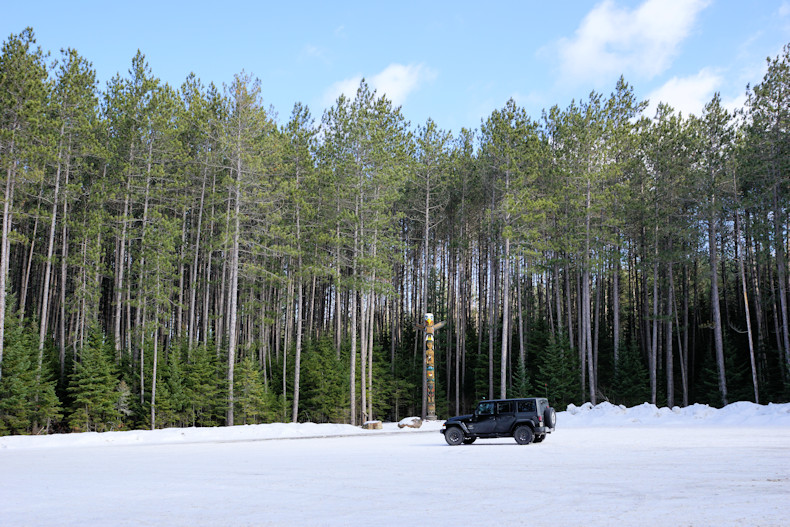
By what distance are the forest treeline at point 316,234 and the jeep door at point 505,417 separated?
1425cm

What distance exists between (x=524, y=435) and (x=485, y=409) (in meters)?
1.48

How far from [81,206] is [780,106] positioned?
41898 millimetres

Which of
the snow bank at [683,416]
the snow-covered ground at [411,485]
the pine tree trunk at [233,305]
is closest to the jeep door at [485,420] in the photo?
the snow-covered ground at [411,485]

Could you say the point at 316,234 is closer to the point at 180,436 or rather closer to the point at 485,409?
the point at 180,436

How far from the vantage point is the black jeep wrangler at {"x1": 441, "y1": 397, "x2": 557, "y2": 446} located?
744 inches

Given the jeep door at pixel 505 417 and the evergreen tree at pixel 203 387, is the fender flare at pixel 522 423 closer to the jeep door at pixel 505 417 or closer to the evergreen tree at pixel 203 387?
the jeep door at pixel 505 417

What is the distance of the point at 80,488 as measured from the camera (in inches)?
397

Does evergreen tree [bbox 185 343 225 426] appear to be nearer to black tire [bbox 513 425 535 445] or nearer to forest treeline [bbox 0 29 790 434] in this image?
forest treeline [bbox 0 29 790 434]

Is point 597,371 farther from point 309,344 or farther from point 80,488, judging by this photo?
point 80,488

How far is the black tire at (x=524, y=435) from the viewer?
18.9 meters

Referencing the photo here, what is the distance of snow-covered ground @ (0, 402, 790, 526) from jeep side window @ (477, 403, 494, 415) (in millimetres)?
2500

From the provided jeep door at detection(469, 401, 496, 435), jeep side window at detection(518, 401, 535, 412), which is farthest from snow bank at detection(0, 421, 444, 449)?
jeep side window at detection(518, 401, 535, 412)

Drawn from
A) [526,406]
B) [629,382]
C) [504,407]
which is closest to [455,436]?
[504,407]

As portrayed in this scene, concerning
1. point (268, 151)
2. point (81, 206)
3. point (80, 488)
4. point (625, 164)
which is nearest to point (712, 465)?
point (80, 488)
